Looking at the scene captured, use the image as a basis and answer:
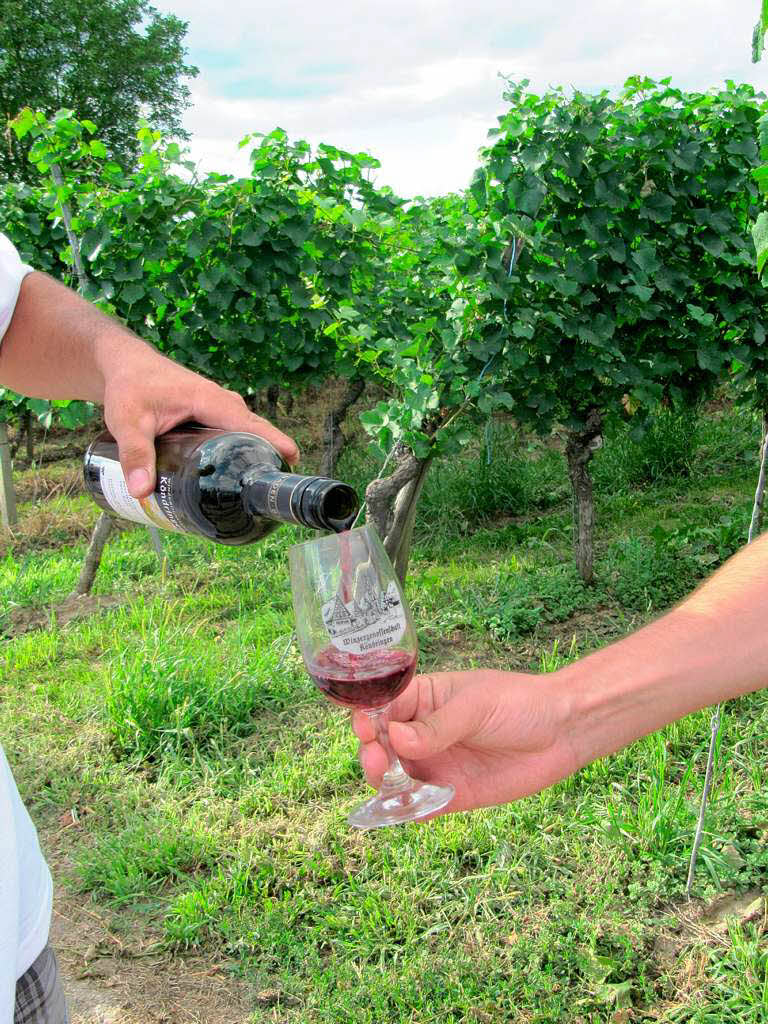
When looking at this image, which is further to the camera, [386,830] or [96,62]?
[96,62]

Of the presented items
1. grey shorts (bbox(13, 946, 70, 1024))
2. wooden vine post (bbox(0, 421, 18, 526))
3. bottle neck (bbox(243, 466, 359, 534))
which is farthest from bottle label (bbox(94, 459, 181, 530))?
wooden vine post (bbox(0, 421, 18, 526))

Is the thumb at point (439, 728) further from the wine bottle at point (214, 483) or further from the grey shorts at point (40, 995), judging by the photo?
the grey shorts at point (40, 995)

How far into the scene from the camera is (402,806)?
4.86 feet

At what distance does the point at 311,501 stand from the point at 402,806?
0.57 m

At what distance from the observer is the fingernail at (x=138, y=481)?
1501 millimetres

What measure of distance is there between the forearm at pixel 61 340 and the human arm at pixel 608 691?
790mm

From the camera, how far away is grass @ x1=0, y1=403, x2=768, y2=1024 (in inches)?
90.6

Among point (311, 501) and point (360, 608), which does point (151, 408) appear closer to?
point (311, 501)

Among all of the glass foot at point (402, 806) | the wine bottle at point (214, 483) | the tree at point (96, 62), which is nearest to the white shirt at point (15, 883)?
the wine bottle at point (214, 483)

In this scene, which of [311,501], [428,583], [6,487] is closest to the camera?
[311,501]

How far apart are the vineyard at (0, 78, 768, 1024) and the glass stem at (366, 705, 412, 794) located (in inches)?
41.9

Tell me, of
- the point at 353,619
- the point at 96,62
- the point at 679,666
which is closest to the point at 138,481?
the point at 353,619

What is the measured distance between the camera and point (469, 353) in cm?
413

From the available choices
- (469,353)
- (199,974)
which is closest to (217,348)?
(469,353)
